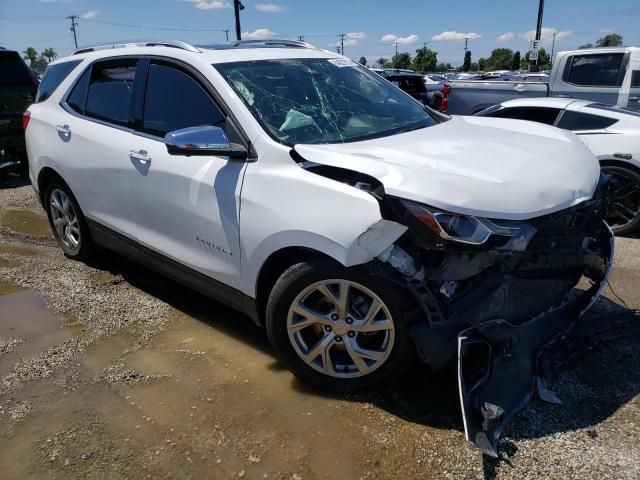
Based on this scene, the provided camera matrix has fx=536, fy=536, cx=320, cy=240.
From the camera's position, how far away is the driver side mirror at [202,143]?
2840 millimetres

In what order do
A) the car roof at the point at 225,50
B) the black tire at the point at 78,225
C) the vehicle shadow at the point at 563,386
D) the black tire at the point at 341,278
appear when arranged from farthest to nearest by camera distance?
1. the black tire at the point at 78,225
2. the car roof at the point at 225,50
3. the vehicle shadow at the point at 563,386
4. the black tire at the point at 341,278

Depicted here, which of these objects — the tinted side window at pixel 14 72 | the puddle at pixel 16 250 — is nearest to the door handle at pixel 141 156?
the puddle at pixel 16 250

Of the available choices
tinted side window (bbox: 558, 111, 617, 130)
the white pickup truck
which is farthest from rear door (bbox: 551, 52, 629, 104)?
tinted side window (bbox: 558, 111, 617, 130)

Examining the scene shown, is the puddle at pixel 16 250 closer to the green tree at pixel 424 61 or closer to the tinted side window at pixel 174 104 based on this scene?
the tinted side window at pixel 174 104

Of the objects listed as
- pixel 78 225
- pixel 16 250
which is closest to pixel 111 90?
pixel 78 225

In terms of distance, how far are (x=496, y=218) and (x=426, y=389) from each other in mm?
1101

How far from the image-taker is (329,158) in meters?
2.63

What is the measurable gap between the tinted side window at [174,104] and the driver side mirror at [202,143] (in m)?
0.26

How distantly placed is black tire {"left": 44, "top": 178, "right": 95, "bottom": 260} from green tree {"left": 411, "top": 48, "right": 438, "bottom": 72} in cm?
7638

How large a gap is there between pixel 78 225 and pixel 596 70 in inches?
307

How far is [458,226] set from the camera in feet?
7.79

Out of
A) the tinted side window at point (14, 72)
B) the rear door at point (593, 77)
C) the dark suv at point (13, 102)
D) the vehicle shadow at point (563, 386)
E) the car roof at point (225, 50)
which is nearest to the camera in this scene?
the vehicle shadow at point (563, 386)

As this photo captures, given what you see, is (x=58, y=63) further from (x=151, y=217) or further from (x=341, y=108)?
(x=341, y=108)

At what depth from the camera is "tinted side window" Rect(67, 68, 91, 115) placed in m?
4.27
